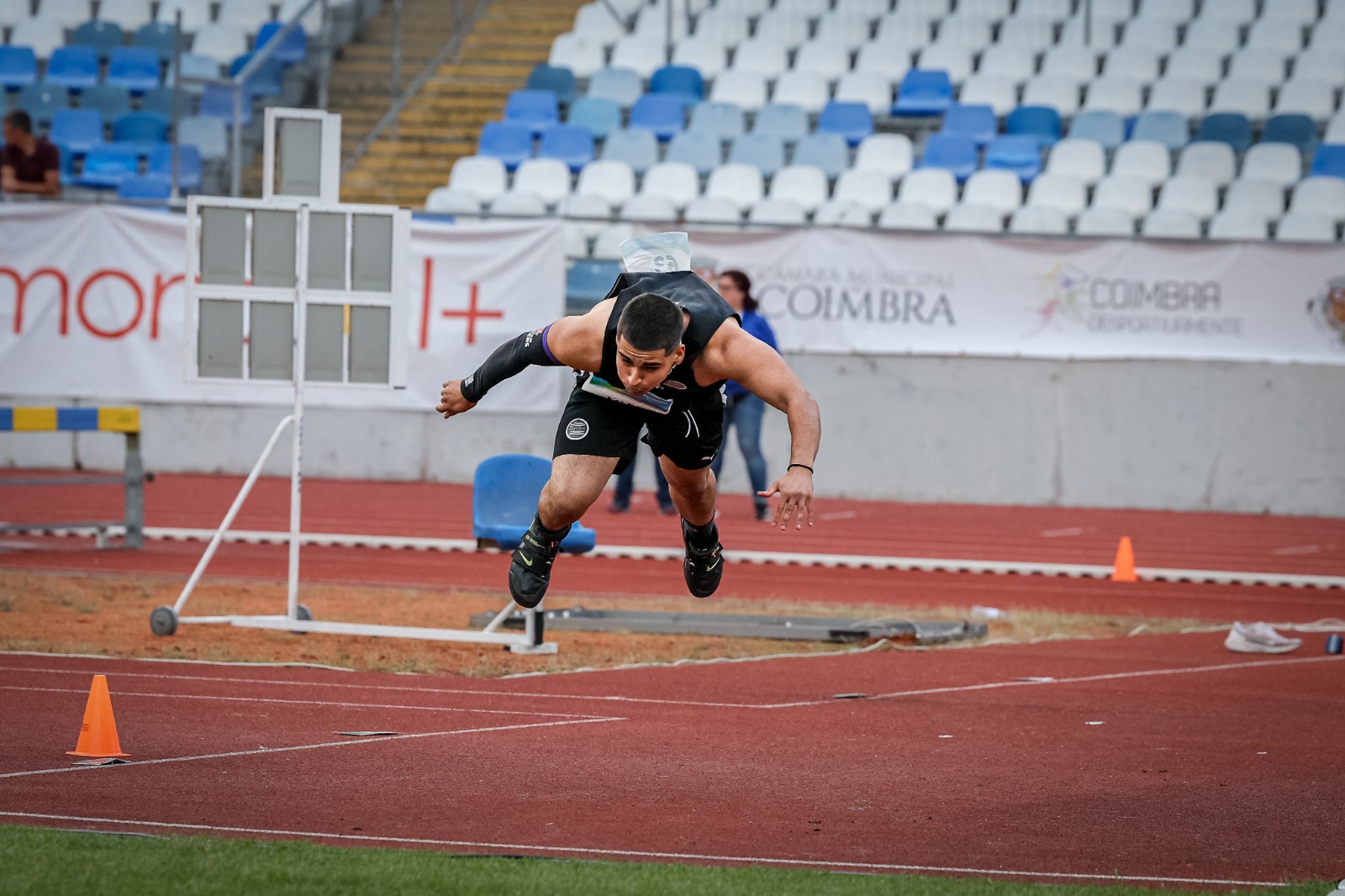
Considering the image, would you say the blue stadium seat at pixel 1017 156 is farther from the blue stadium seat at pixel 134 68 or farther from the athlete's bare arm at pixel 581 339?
the athlete's bare arm at pixel 581 339

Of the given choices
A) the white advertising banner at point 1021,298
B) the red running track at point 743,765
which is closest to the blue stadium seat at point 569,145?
the white advertising banner at point 1021,298

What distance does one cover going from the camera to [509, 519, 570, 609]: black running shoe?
753cm

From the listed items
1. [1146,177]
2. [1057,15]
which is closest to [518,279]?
[1146,177]

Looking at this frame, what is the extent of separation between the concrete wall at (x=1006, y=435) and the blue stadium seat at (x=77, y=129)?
4.43 meters

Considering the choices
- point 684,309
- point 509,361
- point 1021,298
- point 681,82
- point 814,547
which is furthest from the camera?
point 681,82

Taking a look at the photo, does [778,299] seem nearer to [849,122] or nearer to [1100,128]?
[849,122]

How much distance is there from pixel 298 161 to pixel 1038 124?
1330 cm

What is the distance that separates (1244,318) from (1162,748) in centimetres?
1141

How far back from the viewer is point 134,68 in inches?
907

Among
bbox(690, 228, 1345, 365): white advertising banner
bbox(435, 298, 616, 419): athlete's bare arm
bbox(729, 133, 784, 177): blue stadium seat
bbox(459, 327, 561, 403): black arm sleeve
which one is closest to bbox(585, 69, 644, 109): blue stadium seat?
bbox(729, 133, 784, 177): blue stadium seat

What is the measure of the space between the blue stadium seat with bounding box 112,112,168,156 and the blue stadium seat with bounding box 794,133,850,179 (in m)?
8.51

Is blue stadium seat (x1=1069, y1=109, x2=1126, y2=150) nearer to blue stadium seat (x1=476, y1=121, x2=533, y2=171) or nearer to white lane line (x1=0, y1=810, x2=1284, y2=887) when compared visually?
blue stadium seat (x1=476, y1=121, x2=533, y2=171)

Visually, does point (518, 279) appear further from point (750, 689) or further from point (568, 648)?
point (750, 689)

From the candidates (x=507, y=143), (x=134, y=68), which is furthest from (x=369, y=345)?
(x=134, y=68)
